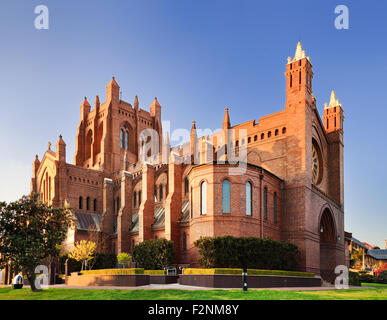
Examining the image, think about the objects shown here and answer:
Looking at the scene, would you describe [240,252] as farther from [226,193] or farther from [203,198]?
[203,198]

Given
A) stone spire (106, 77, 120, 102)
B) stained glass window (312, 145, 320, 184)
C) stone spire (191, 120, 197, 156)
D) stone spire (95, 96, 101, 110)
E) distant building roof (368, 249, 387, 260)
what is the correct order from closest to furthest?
1. stained glass window (312, 145, 320, 184)
2. stone spire (191, 120, 197, 156)
3. stone spire (106, 77, 120, 102)
4. stone spire (95, 96, 101, 110)
5. distant building roof (368, 249, 387, 260)

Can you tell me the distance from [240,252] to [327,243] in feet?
55.5

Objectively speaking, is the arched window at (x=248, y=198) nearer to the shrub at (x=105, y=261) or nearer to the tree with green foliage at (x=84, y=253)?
the tree with green foliage at (x=84, y=253)

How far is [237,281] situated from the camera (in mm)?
25391

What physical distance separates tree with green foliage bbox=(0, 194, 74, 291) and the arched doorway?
1085 inches

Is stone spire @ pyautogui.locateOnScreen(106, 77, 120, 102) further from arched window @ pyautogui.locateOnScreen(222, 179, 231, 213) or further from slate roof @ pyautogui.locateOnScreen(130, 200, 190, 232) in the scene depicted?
arched window @ pyautogui.locateOnScreen(222, 179, 231, 213)

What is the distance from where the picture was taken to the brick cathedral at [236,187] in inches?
1293

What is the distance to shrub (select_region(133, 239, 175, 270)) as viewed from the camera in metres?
35.6

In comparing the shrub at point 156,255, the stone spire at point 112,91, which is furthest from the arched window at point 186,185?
the stone spire at point 112,91

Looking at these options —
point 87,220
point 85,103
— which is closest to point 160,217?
point 87,220

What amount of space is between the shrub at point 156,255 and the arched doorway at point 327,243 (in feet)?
52.2

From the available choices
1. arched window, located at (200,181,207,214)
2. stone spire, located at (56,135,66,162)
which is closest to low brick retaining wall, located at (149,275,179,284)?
arched window, located at (200,181,207,214)

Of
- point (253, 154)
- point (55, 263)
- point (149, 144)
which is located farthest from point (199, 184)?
point (149, 144)

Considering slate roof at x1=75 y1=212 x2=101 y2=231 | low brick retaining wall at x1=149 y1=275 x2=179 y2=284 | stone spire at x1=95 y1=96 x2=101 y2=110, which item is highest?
stone spire at x1=95 y1=96 x2=101 y2=110
